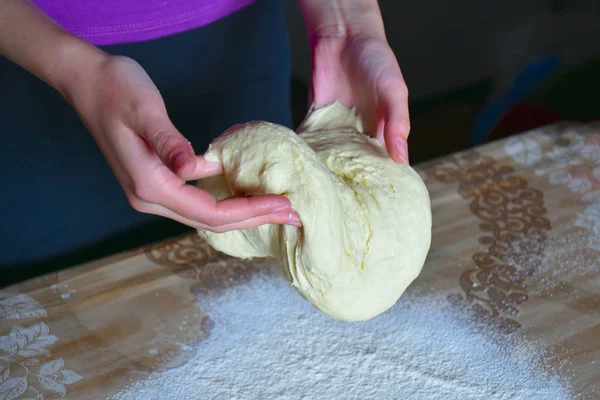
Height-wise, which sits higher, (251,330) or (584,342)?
(251,330)

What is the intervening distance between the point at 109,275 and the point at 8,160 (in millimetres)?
320

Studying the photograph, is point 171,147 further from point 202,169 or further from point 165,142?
point 202,169

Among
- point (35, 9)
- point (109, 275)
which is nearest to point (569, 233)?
point (109, 275)

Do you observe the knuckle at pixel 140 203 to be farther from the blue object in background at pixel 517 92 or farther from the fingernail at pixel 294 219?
the blue object in background at pixel 517 92

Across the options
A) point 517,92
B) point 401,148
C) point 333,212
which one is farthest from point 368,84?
point 517,92

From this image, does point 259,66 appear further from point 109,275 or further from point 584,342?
point 584,342

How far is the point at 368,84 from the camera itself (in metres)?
1.07

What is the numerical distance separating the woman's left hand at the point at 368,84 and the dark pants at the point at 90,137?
248mm

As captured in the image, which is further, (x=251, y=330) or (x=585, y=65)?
(x=585, y=65)

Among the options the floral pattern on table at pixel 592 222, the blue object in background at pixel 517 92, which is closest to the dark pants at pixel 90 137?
the floral pattern on table at pixel 592 222

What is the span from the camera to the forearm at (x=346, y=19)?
3.77 ft

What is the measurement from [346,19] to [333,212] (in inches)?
18.7

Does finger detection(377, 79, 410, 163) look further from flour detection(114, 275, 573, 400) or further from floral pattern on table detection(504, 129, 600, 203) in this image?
floral pattern on table detection(504, 129, 600, 203)

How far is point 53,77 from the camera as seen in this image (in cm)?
89
